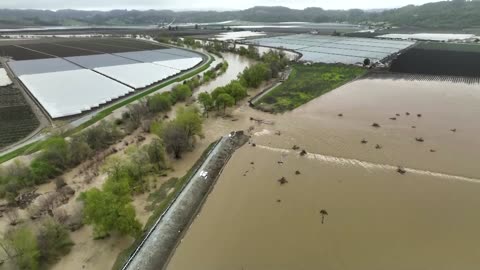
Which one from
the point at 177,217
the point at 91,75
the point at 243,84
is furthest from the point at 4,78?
the point at 177,217

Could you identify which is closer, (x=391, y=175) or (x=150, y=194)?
(x=150, y=194)

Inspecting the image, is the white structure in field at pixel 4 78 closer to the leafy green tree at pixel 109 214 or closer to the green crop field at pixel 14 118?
the green crop field at pixel 14 118

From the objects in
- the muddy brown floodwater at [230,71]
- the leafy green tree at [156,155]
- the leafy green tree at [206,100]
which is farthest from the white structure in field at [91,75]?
the leafy green tree at [156,155]

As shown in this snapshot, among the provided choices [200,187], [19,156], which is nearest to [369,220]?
[200,187]

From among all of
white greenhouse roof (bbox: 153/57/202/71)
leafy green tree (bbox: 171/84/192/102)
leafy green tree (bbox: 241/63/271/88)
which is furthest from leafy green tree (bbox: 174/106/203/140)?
white greenhouse roof (bbox: 153/57/202/71)

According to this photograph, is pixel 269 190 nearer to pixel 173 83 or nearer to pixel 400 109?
pixel 400 109

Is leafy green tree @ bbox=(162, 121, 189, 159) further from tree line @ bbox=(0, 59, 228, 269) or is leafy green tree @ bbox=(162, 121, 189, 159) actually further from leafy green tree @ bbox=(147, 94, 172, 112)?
leafy green tree @ bbox=(147, 94, 172, 112)
